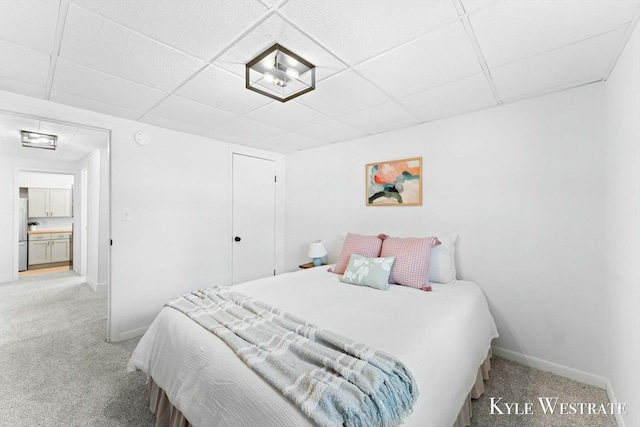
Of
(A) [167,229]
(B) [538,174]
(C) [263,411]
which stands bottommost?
(C) [263,411]

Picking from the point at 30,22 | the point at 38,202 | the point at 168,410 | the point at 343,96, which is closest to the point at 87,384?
the point at 168,410

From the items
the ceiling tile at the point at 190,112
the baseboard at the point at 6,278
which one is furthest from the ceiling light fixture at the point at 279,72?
the baseboard at the point at 6,278

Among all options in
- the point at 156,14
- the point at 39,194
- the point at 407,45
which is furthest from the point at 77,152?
the point at 407,45

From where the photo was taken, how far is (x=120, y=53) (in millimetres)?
1667

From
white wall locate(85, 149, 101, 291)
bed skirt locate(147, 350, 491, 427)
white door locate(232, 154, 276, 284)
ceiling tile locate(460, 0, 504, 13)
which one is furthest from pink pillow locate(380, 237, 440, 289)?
white wall locate(85, 149, 101, 291)

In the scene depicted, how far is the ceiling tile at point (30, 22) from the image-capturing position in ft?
4.24

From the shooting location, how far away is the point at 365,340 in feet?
4.58

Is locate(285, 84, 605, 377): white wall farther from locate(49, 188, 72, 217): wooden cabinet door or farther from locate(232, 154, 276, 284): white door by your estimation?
locate(49, 188, 72, 217): wooden cabinet door

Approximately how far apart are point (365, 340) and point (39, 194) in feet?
26.4

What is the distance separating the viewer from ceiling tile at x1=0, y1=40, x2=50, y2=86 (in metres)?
1.62

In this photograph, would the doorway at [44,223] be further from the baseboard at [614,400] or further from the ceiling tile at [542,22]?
the baseboard at [614,400]

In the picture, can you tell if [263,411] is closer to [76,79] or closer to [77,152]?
[76,79]

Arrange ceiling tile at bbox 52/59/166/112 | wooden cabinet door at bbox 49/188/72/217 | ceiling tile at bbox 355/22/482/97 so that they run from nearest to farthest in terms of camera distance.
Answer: ceiling tile at bbox 355/22/482/97, ceiling tile at bbox 52/59/166/112, wooden cabinet door at bbox 49/188/72/217

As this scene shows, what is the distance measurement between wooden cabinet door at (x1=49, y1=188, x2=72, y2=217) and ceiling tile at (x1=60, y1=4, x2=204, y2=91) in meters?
6.36
